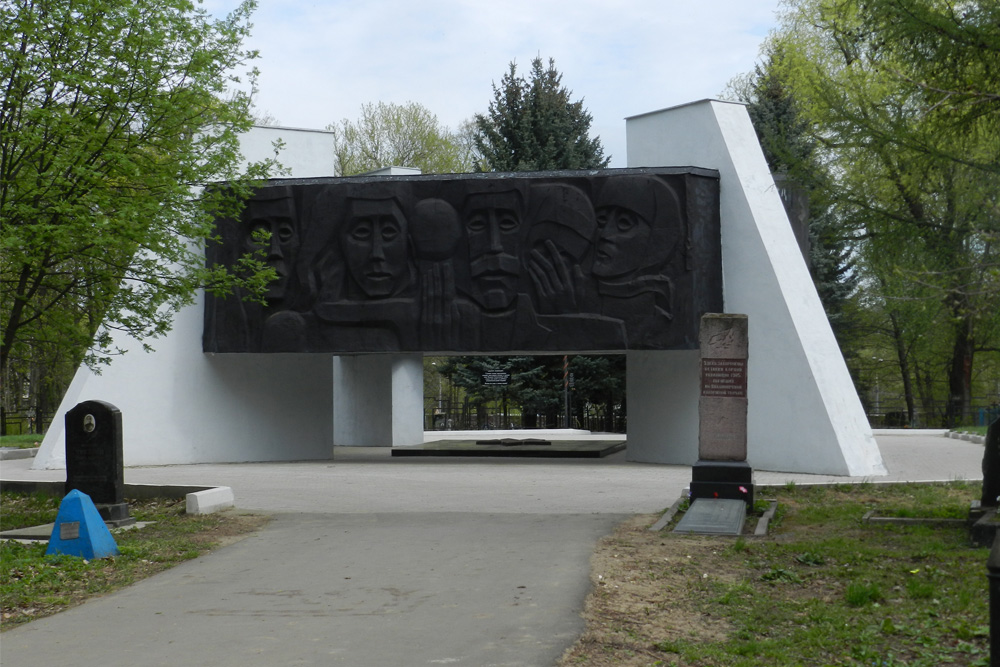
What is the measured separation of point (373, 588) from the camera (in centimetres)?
824

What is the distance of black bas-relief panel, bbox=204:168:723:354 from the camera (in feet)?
63.5

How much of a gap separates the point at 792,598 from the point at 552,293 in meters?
12.4

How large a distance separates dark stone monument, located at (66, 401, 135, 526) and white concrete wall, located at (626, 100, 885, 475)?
36.0 ft

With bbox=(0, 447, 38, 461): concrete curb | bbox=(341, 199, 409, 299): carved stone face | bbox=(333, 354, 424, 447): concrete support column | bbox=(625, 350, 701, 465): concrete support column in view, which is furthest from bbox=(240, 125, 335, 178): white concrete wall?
bbox=(0, 447, 38, 461): concrete curb

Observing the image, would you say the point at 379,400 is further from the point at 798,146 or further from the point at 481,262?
the point at 798,146

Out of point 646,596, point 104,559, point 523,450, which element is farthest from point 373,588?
point 523,450

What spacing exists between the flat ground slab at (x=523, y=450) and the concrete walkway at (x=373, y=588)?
23.1ft

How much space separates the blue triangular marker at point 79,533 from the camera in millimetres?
Result: 9812

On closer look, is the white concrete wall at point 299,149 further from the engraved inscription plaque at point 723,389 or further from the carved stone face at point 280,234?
the engraved inscription plaque at point 723,389

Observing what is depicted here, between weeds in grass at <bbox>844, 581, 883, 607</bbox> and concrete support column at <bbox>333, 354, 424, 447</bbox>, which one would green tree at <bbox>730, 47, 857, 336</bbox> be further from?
weeds in grass at <bbox>844, 581, 883, 607</bbox>

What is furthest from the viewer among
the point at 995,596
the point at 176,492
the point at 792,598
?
the point at 176,492

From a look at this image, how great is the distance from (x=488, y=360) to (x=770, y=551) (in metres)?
23.5

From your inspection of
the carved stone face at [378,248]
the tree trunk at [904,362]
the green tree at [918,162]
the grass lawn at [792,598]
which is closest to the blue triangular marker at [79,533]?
the grass lawn at [792,598]

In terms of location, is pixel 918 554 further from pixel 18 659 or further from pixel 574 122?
pixel 574 122
